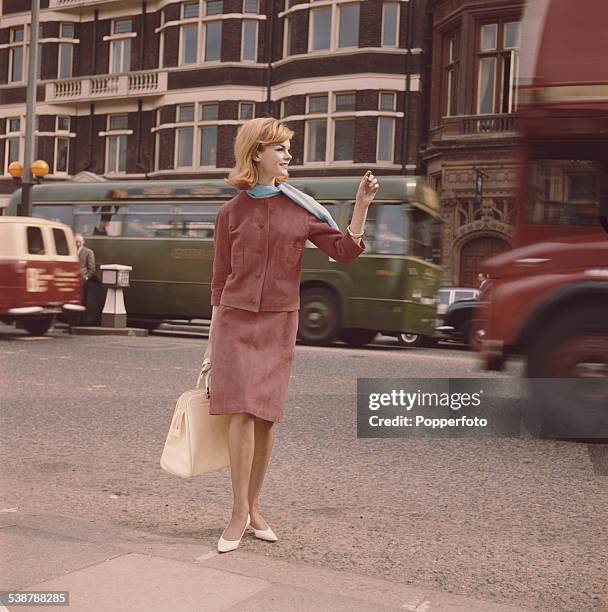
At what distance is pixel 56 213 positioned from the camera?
19.7 m

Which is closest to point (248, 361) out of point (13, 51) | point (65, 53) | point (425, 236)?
point (425, 236)

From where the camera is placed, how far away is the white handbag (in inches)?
158

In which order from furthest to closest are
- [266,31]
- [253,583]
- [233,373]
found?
[266,31] < [233,373] < [253,583]

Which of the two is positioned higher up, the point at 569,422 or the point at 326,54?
the point at 326,54

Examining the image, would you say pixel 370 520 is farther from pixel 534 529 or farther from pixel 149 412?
pixel 149 412

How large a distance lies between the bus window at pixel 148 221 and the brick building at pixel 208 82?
443 inches

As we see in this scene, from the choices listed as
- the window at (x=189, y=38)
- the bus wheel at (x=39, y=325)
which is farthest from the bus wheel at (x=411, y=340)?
the window at (x=189, y=38)

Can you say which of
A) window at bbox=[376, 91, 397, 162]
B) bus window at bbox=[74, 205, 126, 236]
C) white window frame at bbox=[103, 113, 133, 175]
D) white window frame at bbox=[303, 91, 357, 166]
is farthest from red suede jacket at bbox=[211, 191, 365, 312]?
white window frame at bbox=[103, 113, 133, 175]

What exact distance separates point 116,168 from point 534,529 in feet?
101

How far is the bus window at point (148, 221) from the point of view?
1841 centimetres

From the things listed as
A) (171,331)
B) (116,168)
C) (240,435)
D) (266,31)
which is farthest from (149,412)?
(116,168)

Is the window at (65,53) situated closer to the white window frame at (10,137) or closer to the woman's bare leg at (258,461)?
the white window frame at (10,137)

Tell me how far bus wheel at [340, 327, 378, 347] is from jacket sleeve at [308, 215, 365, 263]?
1288cm

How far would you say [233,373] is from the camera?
12.9ft
